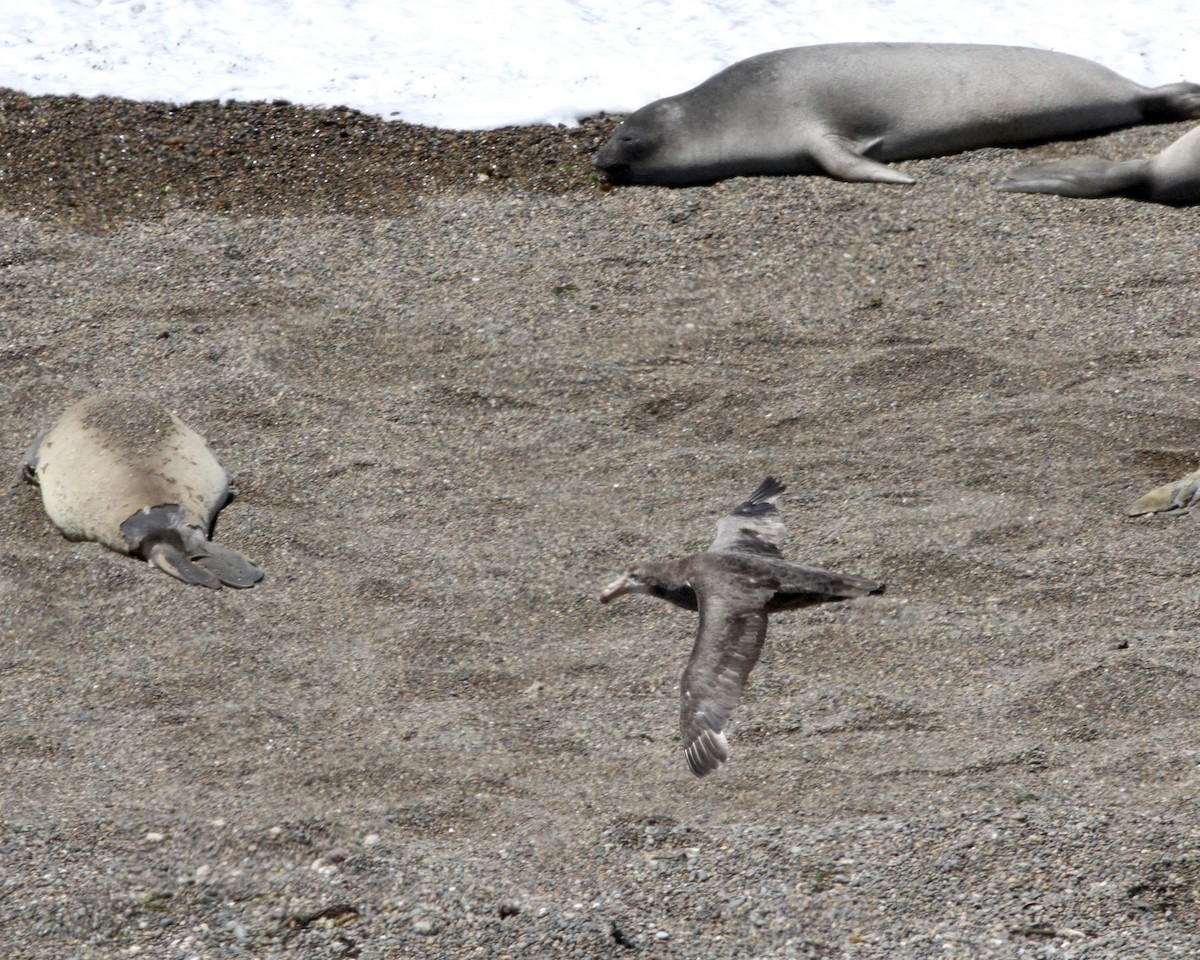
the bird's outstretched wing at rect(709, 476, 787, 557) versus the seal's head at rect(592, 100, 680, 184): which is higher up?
the seal's head at rect(592, 100, 680, 184)

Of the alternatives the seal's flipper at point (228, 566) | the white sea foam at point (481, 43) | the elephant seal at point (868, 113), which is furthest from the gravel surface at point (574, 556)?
the white sea foam at point (481, 43)

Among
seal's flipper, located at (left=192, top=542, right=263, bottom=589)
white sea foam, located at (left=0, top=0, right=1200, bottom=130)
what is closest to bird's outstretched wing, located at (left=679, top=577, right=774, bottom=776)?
seal's flipper, located at (left=192, top=542, right=263, bottom=589)

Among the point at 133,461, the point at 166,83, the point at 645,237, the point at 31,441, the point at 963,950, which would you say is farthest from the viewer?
the point at 166,83

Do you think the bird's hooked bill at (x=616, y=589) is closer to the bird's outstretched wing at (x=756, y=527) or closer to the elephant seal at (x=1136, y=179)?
the bird's outstretched wing at (x=756, y=527)

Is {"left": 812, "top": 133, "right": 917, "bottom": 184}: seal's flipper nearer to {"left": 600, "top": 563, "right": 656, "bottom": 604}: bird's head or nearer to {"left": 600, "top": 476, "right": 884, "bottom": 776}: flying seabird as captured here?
{"left": 600, "top": 476, "right": 884, "bottom": 776}: flying seabird

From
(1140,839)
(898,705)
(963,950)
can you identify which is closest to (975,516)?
(898,705)

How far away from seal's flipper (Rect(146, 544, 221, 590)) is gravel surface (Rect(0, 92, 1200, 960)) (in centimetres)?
5

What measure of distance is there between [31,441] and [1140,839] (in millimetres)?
3239

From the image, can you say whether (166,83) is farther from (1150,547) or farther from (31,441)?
(1150,547)

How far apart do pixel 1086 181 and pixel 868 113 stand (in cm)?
93

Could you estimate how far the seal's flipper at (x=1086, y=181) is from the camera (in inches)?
212

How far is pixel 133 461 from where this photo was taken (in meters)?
4.04

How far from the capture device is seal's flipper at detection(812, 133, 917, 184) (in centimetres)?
556

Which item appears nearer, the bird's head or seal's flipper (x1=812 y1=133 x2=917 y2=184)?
the bird's head
